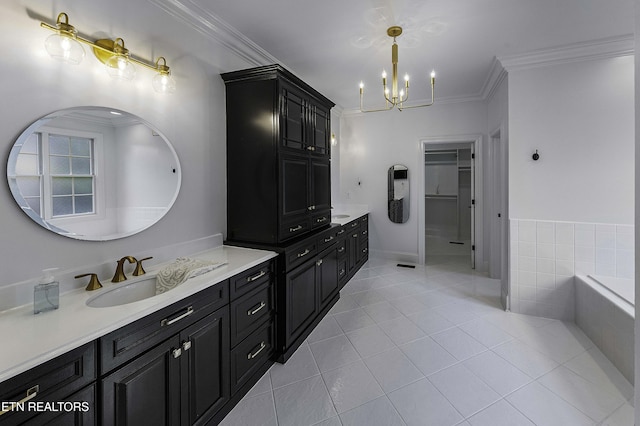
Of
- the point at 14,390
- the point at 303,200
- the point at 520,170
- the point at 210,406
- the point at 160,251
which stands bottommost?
the point at 210,406

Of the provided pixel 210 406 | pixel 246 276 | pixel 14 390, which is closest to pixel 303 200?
pixel 246 276

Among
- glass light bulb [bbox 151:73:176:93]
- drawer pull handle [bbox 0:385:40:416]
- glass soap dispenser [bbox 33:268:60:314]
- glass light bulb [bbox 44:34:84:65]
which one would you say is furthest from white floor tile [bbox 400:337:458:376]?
glass light bulb [bbox 44:34:84:65]

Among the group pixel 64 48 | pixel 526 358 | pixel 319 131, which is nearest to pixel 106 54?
pixel 64 48

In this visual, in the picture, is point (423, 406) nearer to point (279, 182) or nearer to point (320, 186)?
point (279, 182)

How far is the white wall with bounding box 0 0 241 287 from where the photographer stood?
126cm

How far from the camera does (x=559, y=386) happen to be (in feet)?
6.40

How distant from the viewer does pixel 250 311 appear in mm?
1913

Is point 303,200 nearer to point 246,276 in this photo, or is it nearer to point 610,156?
point 246,276

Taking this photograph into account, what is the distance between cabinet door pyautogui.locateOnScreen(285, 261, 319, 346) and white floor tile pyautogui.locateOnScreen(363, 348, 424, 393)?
607mm

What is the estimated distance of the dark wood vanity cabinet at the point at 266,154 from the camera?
7.34ft

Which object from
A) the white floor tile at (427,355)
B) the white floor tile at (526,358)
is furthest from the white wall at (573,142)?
the white floor tile at (427,355)

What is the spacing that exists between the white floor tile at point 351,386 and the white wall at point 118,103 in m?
1.47

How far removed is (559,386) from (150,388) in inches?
99.1

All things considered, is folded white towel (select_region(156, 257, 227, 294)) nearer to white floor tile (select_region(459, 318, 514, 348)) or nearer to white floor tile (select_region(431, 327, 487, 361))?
white floor tile (select_region(431, 327, 487, 361))
